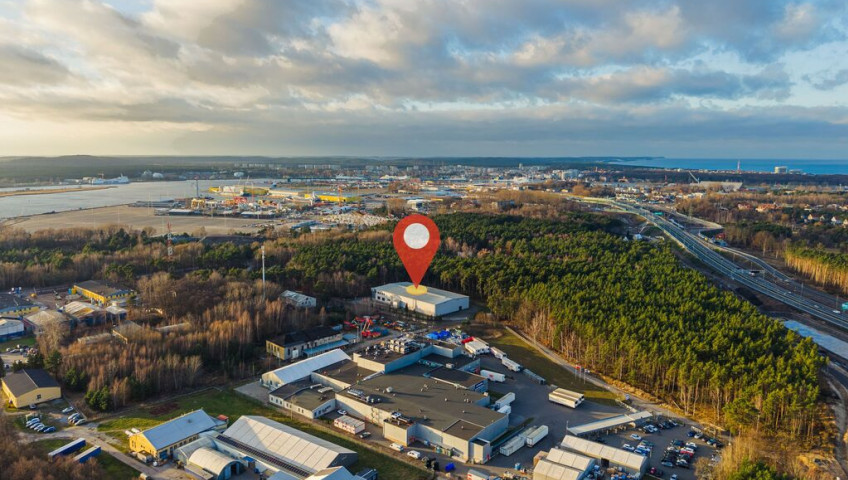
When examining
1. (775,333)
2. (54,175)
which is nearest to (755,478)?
(775,333)

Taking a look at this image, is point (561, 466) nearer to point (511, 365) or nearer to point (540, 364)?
point (511, 365)

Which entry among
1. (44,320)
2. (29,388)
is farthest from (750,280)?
(44,320)

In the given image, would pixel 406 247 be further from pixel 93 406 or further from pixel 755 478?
pixel 755 478

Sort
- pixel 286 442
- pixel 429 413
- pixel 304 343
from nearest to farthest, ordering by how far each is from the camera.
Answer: pixel 286 442
pixel 429 413
pixel 304 343

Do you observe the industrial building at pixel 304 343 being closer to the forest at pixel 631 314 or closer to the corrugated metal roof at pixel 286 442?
the forest at pixel 631 314

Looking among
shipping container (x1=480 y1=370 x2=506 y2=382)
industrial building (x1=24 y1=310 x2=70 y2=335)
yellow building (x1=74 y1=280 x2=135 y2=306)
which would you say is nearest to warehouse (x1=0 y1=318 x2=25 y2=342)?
industrial building (x1=24 y1=310 x2=70 y2=335)

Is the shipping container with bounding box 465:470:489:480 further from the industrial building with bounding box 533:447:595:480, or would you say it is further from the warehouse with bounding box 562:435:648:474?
the warehouse with bounding box 562:435:648:474

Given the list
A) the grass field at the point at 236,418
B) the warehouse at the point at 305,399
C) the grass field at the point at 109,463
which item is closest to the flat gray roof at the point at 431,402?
the warehouse at the point at 305,399
